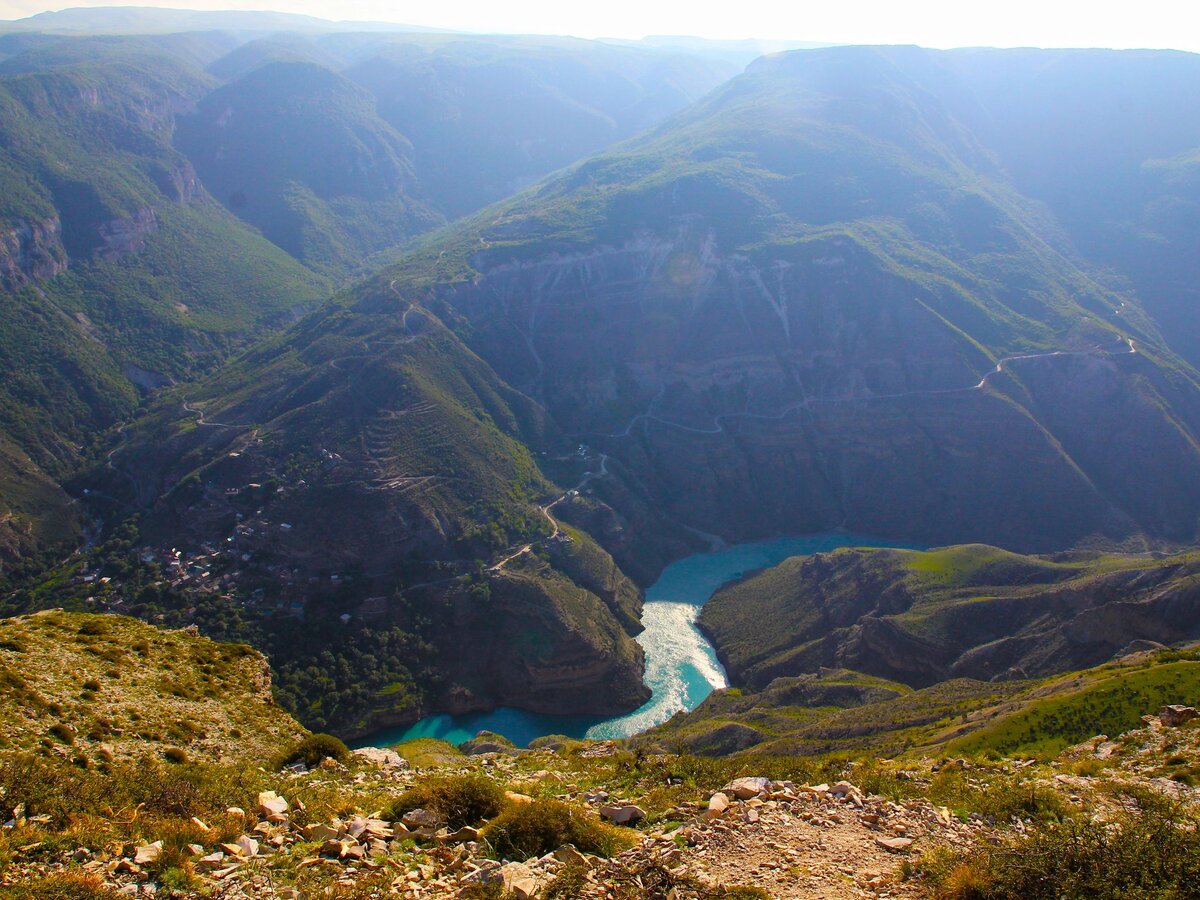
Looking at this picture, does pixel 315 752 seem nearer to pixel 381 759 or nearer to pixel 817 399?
pixel 381 759

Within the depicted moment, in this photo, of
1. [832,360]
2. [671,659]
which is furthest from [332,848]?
[832,360]

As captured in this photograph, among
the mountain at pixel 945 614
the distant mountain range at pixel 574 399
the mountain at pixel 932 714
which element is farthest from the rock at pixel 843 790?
the distant mountain range at pixel 574 399

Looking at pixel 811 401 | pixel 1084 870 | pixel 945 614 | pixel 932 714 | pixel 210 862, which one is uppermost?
pixel 1084 870

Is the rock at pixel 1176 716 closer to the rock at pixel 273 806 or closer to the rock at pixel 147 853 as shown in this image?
the rock at pixel 273 806

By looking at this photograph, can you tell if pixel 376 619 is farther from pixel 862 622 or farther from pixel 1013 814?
pixel 1013 814

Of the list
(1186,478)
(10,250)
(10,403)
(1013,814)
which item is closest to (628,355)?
(1186,478)

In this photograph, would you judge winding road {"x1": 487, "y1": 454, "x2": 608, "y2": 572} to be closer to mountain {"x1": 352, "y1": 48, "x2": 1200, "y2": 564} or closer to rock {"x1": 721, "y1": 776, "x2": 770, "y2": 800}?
mountain {"x1": 352, "y1": 48, "x2": 1200, "y2": 564}

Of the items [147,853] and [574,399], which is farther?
[574,399]
